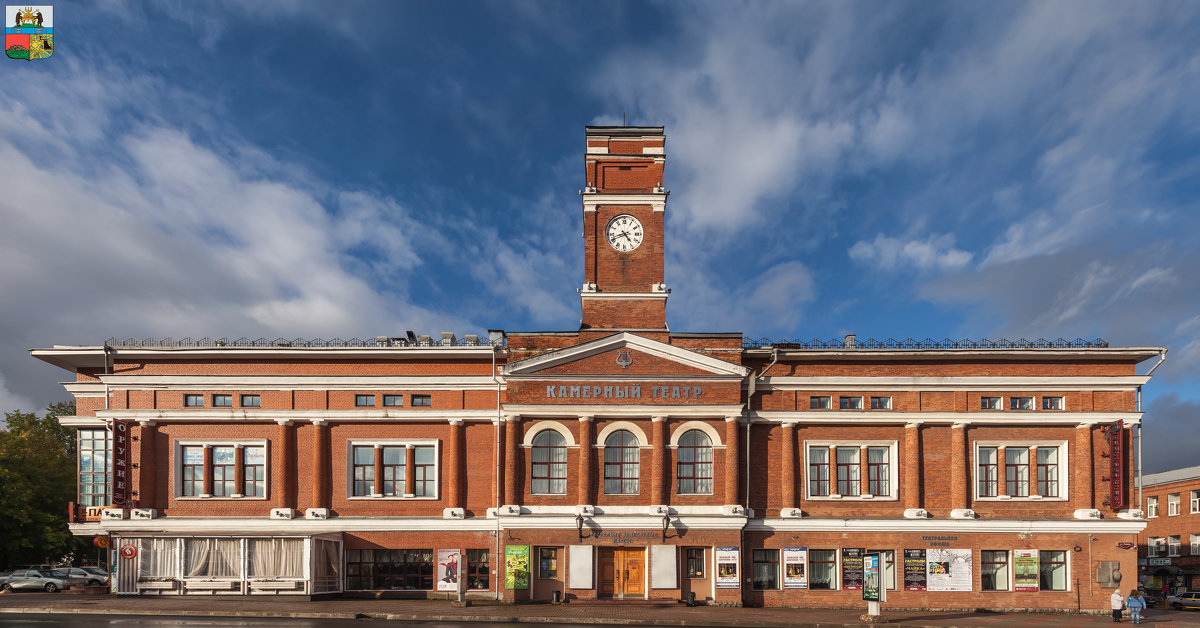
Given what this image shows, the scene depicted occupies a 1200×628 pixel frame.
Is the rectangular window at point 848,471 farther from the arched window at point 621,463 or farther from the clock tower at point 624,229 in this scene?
the clock tower at point 624,229

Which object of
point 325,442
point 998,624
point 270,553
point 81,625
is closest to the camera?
point 81,625

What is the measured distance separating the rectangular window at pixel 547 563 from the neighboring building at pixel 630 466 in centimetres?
10

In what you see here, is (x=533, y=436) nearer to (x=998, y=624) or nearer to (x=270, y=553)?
(x=270, y=553)

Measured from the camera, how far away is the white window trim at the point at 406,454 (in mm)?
32906

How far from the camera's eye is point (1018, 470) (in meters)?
33.1

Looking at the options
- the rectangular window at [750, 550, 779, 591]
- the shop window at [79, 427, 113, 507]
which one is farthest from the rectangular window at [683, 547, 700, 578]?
the shop window at [79, 427, 113, 507]

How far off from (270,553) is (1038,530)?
35.2 meters

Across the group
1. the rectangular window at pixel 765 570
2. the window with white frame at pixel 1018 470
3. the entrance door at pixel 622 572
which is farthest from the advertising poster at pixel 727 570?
the window with white frame at pixel 1018 470

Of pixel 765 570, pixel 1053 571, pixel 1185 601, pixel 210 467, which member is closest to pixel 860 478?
pixel 765 570

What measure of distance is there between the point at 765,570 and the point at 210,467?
87.8 ft

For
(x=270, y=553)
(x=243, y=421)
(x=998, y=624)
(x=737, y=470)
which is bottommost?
(x=998, y=624)

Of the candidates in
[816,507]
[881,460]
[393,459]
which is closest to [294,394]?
[393,459]

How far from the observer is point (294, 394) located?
3328 cm

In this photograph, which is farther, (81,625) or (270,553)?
(270,553)
